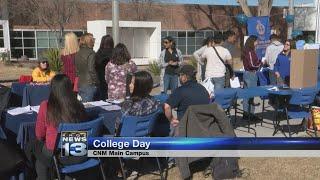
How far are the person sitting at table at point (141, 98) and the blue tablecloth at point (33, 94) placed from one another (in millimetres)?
3222

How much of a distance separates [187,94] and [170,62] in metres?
4.42

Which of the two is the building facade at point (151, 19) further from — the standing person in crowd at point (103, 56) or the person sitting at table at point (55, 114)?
the person sitting at table at point (55, 114)

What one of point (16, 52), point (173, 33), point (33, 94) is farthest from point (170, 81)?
point (173, 33)

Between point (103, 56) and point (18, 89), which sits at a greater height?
point (103, 56)

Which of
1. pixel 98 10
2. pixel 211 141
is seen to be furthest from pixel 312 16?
pixel 211 141

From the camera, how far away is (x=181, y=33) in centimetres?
4150

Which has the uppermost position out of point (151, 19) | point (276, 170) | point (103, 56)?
point (151, 19)

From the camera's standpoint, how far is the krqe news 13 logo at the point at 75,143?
2.06m

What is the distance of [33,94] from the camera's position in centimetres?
798

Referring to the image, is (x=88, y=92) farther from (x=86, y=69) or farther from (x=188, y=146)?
(x=188, y=146)

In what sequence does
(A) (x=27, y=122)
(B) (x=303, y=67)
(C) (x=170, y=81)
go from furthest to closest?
(C) (x=170, y=81) < (B) (x=303, y=67) < (A) (x=27, y=122)

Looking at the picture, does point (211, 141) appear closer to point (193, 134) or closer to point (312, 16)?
point (193, 134)

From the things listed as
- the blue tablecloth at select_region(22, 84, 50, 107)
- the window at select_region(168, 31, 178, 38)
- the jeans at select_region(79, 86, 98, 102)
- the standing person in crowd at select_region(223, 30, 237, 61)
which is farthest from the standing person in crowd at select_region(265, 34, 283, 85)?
→ the window at select_region(168, 31, 178, 38)

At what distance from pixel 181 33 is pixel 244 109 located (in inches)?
1298
